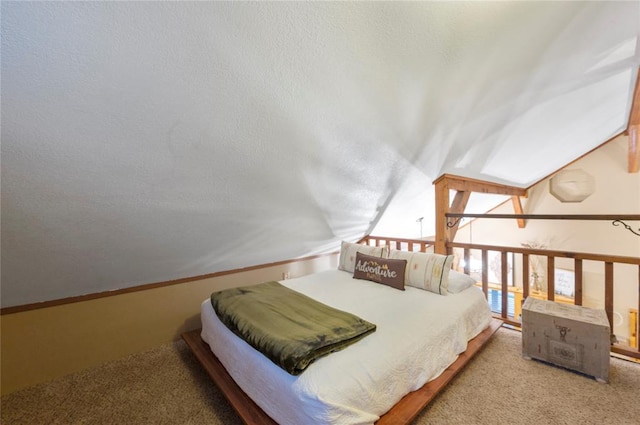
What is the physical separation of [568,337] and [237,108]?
8.62 feet

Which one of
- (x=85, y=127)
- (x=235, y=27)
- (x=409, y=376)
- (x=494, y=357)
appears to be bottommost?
(x=494, y=357)

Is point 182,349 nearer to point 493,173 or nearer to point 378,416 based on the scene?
A: point 378,416

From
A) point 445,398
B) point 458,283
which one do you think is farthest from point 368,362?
point 458,283

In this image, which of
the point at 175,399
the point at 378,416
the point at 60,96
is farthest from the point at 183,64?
the point at 175,399

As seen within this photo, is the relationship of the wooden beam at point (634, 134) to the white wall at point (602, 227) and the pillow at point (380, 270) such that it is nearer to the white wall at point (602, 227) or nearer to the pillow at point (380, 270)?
the white wall at point (602, 227)

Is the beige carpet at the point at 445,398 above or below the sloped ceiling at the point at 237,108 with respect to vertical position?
below

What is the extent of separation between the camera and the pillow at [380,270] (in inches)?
97.1

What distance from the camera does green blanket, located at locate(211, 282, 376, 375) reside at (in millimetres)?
1392

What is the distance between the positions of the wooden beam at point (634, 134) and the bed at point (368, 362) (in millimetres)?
3505

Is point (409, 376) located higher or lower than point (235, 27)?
lower

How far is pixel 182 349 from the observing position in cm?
254

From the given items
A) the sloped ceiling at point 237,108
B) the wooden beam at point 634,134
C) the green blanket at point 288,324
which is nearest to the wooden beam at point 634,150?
Answer: the wooden beam at point 634,134

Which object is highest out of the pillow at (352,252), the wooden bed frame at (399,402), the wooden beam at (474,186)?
the wooden beam at (474,186)

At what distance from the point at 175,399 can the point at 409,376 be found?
61.8 inches
